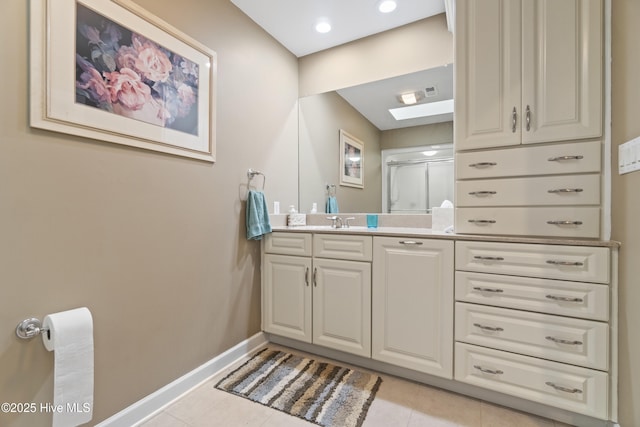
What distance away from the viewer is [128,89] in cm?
142

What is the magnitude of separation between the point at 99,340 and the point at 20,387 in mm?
272

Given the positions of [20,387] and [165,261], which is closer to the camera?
[20,387]

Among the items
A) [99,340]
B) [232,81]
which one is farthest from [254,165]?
[99,340]

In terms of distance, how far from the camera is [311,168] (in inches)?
109

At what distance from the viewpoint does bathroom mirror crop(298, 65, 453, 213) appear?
2.20 metres

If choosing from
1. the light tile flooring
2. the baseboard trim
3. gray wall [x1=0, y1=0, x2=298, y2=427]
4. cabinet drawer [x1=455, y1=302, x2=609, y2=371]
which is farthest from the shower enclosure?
the baseboard trim

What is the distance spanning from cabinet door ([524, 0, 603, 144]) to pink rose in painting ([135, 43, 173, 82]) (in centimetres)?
196

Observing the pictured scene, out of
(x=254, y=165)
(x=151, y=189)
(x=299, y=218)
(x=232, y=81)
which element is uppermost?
(x=232, y=81)

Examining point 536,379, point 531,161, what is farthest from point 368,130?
point 536,379

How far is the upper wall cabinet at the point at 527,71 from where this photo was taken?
137 cm

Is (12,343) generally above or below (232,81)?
below

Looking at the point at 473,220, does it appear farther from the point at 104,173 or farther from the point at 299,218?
the point at 104,173

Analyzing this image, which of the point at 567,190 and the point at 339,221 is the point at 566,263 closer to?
the point at 567,190

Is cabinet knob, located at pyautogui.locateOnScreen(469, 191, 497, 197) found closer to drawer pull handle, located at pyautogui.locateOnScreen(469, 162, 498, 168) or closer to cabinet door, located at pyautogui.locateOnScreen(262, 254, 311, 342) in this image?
drawer pull handle, located at pyautogui.locateOnScreen(469, 162, 498, 168)
